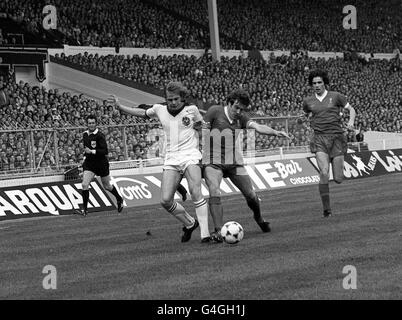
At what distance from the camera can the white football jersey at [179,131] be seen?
12555mm

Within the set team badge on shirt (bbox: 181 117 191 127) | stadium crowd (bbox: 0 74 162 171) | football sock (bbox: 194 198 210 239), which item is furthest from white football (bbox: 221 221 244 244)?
stadium crowd (bbox: 0 74 162 171)

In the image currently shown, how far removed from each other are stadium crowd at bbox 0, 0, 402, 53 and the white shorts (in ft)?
95.1

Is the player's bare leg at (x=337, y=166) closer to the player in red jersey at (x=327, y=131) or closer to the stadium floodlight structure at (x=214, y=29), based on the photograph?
the player in red jersey at (x=327, y=131)

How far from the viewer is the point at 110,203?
24.4m

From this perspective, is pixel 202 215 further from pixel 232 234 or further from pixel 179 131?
pixel 179 131

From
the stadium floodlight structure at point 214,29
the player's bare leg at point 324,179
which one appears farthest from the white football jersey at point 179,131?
the stadium floodlight structure at point 214,29

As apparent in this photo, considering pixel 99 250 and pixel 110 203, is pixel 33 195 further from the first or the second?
pixel 99 250

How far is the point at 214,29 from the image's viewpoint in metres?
Result: 44.8

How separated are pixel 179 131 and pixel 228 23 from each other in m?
41.1

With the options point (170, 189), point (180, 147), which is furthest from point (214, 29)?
point (170, 189)

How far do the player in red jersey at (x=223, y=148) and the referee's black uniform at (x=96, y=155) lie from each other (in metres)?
8.71

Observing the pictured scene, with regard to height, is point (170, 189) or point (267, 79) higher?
point (267, 79)

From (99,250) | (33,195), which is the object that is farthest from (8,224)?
(99,250)
